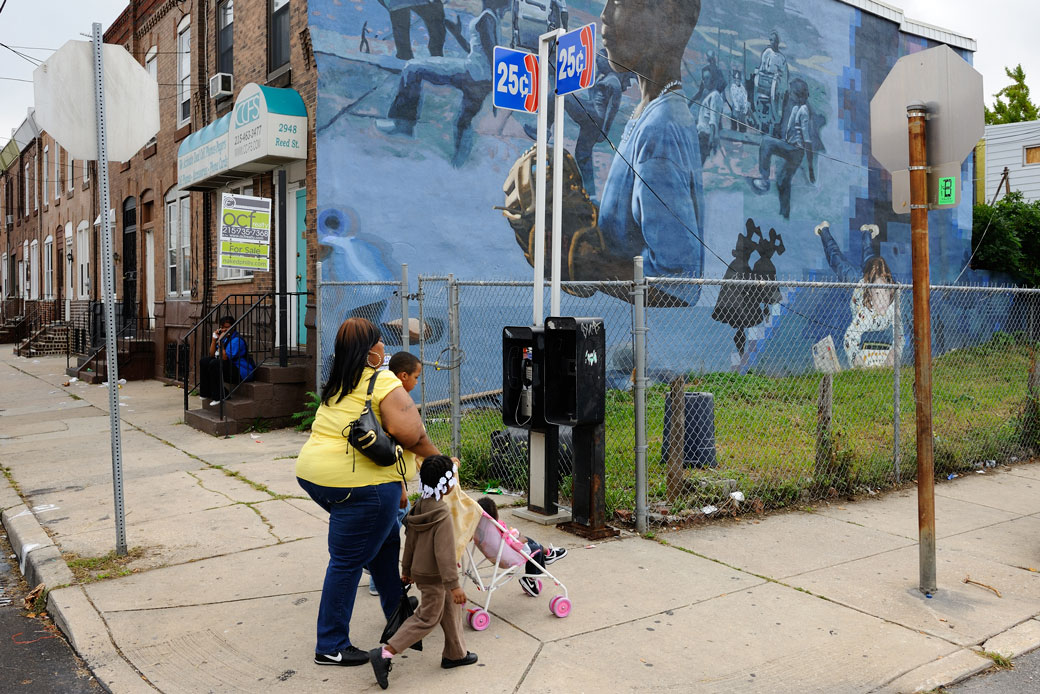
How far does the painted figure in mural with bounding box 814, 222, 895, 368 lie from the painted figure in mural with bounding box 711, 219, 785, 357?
159cm

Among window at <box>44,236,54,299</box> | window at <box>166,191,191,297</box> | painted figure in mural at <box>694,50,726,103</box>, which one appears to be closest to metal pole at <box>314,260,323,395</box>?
window at <box>166,191,191,297</box>

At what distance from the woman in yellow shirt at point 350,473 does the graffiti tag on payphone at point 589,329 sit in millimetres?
2196

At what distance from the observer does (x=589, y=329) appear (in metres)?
6.07

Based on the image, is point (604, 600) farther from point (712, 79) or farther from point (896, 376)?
point (712, 79)

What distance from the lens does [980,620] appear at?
15.5ft

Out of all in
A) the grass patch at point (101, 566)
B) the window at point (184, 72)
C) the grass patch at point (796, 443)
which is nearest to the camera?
the grass patch at point (101, 566)

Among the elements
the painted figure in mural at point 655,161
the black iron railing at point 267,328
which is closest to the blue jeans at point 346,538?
the black iron railing at point 267,328

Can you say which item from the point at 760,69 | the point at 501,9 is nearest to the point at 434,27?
the point at 501,9

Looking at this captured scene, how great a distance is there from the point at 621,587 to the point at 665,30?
13192mm

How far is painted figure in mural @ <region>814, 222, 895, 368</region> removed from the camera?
720 inches

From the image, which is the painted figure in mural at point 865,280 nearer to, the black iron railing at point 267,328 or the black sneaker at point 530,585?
the black iron railing at point 267,328

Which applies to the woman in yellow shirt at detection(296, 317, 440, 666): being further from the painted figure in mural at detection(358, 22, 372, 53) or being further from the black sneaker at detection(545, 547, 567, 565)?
the painted figure in mural at detection(358, 22, 372, 53)

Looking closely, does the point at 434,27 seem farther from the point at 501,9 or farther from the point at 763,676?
the point at 763,676

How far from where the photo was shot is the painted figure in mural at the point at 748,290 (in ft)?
55.2
